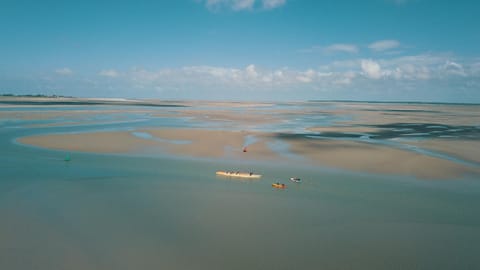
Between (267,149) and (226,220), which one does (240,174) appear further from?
(267,149)

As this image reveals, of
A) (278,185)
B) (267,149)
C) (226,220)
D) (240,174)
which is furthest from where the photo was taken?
(267,149)

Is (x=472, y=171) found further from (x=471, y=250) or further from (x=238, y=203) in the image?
(x=238, y=203)

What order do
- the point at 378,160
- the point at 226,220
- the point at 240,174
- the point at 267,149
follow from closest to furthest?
the point at 226,220 → the point at 240,174 → the point at 378,160 → the point at 267,149

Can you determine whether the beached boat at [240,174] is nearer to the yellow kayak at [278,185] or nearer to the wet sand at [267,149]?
the yellow kayak at [278,185]

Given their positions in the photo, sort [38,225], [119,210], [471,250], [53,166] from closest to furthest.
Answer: [471,250] < [38,225] < [119,210] < [53,166]

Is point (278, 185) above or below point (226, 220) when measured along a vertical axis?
above

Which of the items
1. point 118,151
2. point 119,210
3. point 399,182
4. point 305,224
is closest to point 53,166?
point 118,151

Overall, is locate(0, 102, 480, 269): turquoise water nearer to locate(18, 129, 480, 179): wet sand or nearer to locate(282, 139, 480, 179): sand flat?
locate(282, 139, 480, 179): sand flat

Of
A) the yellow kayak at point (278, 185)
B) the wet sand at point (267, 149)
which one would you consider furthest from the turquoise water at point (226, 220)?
the wet sand at point (267, 149)

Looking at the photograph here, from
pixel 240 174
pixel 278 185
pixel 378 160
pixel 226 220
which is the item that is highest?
pixel 378 160

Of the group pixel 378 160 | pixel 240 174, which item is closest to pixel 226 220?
pixel 240 174
